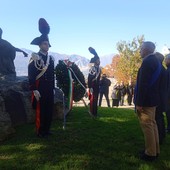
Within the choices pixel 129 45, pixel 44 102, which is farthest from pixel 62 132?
pixel 129 45

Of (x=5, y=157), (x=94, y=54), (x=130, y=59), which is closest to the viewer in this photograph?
(x=5, y=157)

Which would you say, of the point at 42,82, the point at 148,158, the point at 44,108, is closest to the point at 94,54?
the point at 42,82

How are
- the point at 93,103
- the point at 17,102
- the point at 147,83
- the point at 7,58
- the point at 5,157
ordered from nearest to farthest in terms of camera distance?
1. the point at 147,83
2. the point at 5,157
3. the point at 17,102
4. the point at 7,58
5. the point at 93,103

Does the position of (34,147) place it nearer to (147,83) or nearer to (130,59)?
(147,83)

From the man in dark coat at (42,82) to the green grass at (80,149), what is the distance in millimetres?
427

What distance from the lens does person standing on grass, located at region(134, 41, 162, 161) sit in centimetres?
569

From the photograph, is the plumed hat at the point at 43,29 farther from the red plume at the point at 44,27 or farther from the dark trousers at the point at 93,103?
the dark trousers at the point at 93,103

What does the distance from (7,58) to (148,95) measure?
5.39m

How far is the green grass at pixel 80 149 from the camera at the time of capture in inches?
220

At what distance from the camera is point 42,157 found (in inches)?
235

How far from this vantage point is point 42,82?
7.29 metres

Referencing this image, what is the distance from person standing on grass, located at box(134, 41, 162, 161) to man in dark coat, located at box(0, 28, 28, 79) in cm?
493

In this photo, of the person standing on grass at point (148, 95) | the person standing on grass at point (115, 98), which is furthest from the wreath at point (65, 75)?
the person standing on grass at point (115, 98)

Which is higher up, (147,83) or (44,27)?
(44,27)
